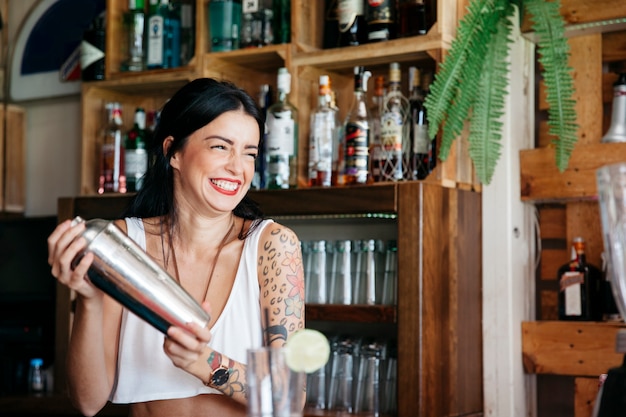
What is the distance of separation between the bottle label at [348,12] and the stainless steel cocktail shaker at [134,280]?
169 cm

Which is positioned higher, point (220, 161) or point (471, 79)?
point (471, 79)

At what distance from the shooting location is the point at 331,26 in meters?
2.89

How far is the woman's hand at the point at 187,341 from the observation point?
48.8 inches

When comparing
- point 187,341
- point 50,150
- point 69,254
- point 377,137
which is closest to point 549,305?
point 377,137

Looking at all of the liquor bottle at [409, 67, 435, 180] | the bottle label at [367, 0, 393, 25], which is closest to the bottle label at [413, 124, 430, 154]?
the liquor bottle at [409, 67, 435, 180]

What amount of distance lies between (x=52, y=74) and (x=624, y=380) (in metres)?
3.15

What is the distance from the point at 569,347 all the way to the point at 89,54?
200 cm

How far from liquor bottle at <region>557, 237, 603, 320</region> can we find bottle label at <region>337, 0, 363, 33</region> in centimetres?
93

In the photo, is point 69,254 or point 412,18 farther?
point 412,18

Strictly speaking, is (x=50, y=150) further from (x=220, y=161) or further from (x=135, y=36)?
(x=220, y=161)

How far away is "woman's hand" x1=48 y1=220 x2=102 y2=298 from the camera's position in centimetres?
123

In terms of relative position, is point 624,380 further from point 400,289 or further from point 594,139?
point 594,139

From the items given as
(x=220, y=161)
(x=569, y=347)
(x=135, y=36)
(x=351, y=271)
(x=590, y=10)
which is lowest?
(x=569, y=347)

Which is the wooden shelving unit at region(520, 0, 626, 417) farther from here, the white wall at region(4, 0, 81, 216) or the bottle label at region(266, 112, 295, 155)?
the white wall at region(4, 0, 81, 216)
